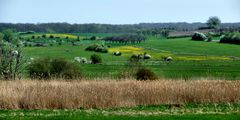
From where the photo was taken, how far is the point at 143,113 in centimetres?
1402

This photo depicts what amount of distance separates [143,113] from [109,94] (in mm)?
2492

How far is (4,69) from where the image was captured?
2819cm

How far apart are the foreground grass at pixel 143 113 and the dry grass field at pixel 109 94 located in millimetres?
700

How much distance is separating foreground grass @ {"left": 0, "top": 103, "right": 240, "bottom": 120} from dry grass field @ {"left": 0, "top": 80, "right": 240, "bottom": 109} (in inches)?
27.6

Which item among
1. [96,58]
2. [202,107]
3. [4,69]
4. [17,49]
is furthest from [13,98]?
[96,58]

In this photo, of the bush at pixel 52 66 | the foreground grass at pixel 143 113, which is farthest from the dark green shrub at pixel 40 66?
the foreground grass at pixel 143 113

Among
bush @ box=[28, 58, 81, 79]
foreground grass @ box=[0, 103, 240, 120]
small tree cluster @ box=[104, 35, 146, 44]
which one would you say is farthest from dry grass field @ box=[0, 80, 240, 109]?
small tree cluster @ box=[104, 35, 146, 44]

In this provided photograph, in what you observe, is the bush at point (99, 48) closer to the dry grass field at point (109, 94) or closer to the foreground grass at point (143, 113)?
the dry grass field at point (109, 94)

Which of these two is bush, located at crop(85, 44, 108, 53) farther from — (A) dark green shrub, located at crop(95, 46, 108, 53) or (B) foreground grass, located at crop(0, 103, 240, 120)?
(B) foreground grass, located at crop(0, 103, 240, 120)

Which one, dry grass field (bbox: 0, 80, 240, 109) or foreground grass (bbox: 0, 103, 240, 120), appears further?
dry grass field (bbox: 0, 80, 240, 109)

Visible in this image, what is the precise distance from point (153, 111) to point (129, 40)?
107 meters

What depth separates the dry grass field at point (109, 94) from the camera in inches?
620

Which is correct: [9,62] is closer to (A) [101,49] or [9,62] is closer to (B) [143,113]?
(B) [143,113]

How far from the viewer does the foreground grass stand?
12.9 m
